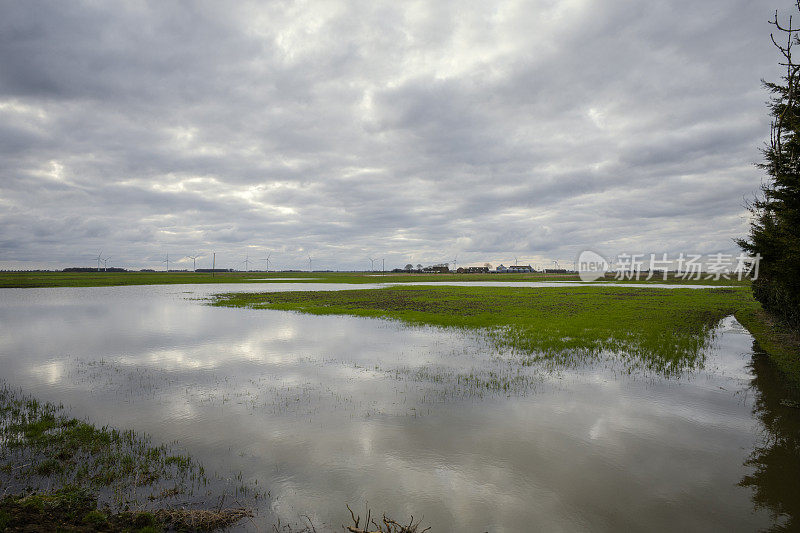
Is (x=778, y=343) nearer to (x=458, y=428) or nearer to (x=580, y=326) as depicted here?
(x=580, y=326)

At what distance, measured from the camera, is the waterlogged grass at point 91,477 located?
7.64 m

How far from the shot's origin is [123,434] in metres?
11.9

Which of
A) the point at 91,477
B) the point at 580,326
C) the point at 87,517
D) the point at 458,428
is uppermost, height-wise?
the point at 580,326

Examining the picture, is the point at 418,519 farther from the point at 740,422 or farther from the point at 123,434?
the point at 740,422

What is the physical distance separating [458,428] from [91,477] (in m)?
10.0

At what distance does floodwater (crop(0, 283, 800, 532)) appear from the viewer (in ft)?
28.3

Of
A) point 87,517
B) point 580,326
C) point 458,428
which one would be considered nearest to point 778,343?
point 580,326

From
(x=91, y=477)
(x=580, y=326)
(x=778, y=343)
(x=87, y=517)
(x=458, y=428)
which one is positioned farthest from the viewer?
(x=580, y=326)

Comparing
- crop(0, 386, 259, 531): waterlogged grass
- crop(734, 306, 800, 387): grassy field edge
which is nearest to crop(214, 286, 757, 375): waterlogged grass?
crop(734, 306, 800, 387): grassy field edge

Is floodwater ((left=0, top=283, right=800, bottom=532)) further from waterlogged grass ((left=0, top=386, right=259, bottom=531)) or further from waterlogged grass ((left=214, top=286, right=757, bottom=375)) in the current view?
waterlogged grass ((left=214, top=286, right=757, bottom=375))

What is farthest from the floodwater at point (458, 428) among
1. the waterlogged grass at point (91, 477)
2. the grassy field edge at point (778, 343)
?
the grassy field edge at point (778, 343)

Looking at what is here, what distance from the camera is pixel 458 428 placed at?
12664 mm

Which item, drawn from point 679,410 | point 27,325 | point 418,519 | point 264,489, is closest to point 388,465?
point 418,519

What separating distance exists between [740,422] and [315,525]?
1456 centimetres
